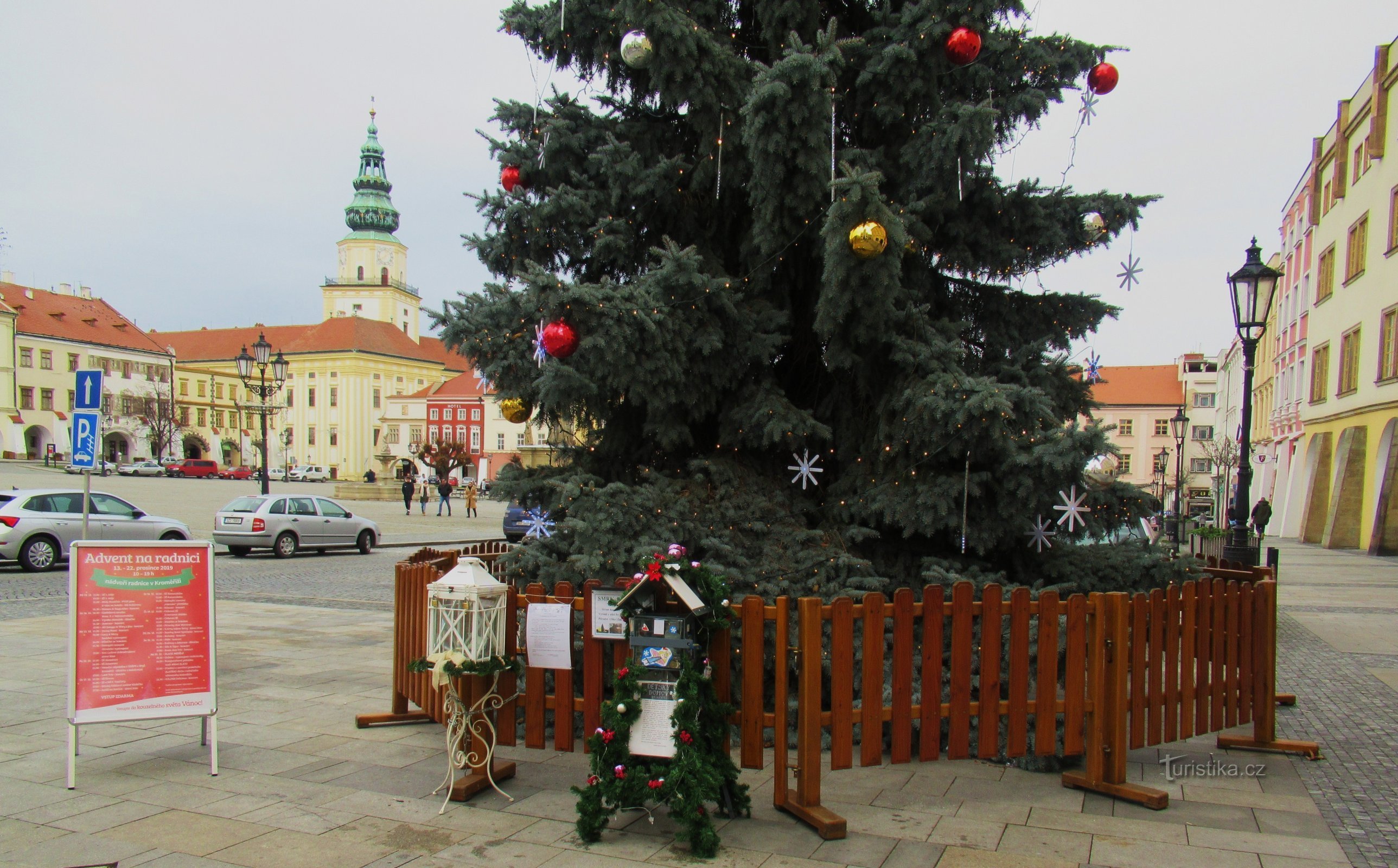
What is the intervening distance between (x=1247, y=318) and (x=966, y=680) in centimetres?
705

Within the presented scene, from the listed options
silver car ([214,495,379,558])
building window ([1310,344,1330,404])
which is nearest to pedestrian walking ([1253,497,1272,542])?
building window ([1310,344,1330,404])

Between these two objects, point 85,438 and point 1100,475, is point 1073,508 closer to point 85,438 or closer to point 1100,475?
point 1100,475

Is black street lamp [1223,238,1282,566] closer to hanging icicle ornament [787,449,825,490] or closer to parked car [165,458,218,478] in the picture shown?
hanging icicle ornament [787,449,825,490]

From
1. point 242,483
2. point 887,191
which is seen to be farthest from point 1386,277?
point 242,483

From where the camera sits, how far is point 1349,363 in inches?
1180

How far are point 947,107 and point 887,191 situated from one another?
84cm

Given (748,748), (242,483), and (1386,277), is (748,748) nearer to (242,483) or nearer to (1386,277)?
(1386,277)

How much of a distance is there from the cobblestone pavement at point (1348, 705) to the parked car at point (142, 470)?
72826 millimetres

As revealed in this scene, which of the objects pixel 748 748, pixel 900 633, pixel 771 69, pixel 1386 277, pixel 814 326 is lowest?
pixel 748 748

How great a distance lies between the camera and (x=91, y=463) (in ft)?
30.2

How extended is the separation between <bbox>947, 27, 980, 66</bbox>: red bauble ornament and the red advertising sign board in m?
5.99

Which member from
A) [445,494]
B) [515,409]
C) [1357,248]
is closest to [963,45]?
[515,409]

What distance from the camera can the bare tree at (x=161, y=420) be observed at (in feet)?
263

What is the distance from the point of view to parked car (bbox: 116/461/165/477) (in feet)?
222
